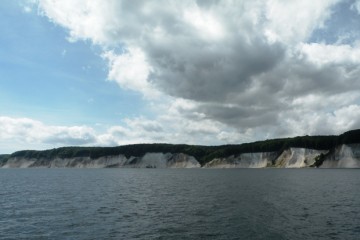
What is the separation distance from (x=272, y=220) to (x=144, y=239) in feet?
47.2

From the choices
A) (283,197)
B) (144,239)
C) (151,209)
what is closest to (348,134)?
(283,197)

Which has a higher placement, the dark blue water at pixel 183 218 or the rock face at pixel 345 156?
the rock face at pixel 345 156

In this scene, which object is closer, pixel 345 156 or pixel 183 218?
pixel 183 218

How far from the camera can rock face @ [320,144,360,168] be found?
18488 cm

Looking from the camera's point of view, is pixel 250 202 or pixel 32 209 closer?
pixel 32 209

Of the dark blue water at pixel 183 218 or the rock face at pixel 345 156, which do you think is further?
the rock face at pixel 345 156

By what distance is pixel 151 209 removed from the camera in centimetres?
4478

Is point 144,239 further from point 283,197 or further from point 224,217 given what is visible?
point 283,197

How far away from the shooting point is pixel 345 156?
190125mm

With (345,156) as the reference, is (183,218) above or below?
below

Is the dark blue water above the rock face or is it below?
below

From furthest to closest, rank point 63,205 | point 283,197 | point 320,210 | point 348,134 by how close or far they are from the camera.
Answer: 1. point 348,134
2. point 283,197
3. point 63,205
4. point 320,210

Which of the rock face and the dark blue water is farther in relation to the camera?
the rock face

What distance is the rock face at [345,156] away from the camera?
607 ft
